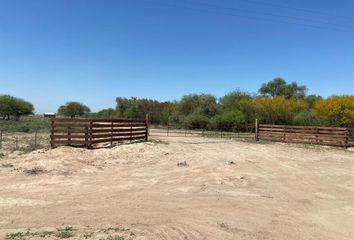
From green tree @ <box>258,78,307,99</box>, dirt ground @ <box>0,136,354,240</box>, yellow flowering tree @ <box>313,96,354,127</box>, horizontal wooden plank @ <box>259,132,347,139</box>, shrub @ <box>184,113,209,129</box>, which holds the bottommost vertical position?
dirt ground @ <box>0,136,354,240</box>

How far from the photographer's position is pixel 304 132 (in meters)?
27.0

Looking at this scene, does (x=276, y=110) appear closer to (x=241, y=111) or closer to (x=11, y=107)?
(x=241, y=111)

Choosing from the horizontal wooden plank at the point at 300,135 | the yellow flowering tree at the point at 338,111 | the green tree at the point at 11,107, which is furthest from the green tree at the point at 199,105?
the green tree at the point at 11,107

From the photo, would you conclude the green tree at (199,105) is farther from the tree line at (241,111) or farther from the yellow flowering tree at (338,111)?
the yellow flowering tree at (338,111)

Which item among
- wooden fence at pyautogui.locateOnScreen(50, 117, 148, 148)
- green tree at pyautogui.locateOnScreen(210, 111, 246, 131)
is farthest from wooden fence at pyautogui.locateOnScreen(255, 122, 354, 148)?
green tree at pyautogui.locateOnScreen(210, 111, 246, 131)

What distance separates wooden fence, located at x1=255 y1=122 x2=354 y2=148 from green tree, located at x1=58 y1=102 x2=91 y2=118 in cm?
8451

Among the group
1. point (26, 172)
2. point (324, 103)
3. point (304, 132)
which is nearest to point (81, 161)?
point (26, 172)

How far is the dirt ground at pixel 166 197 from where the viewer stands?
258 inches

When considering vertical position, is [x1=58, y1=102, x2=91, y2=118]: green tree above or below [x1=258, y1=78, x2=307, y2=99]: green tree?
below

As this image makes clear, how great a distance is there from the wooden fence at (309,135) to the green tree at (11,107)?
6855 cm

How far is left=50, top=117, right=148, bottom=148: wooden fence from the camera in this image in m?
15.6

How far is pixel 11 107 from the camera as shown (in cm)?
8250

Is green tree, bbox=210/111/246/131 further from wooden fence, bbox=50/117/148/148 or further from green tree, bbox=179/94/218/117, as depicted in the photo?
wooden fence, bbox=50/117/148/148

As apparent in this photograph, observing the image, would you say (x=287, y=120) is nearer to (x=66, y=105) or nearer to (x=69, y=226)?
(x=69, y=226)
